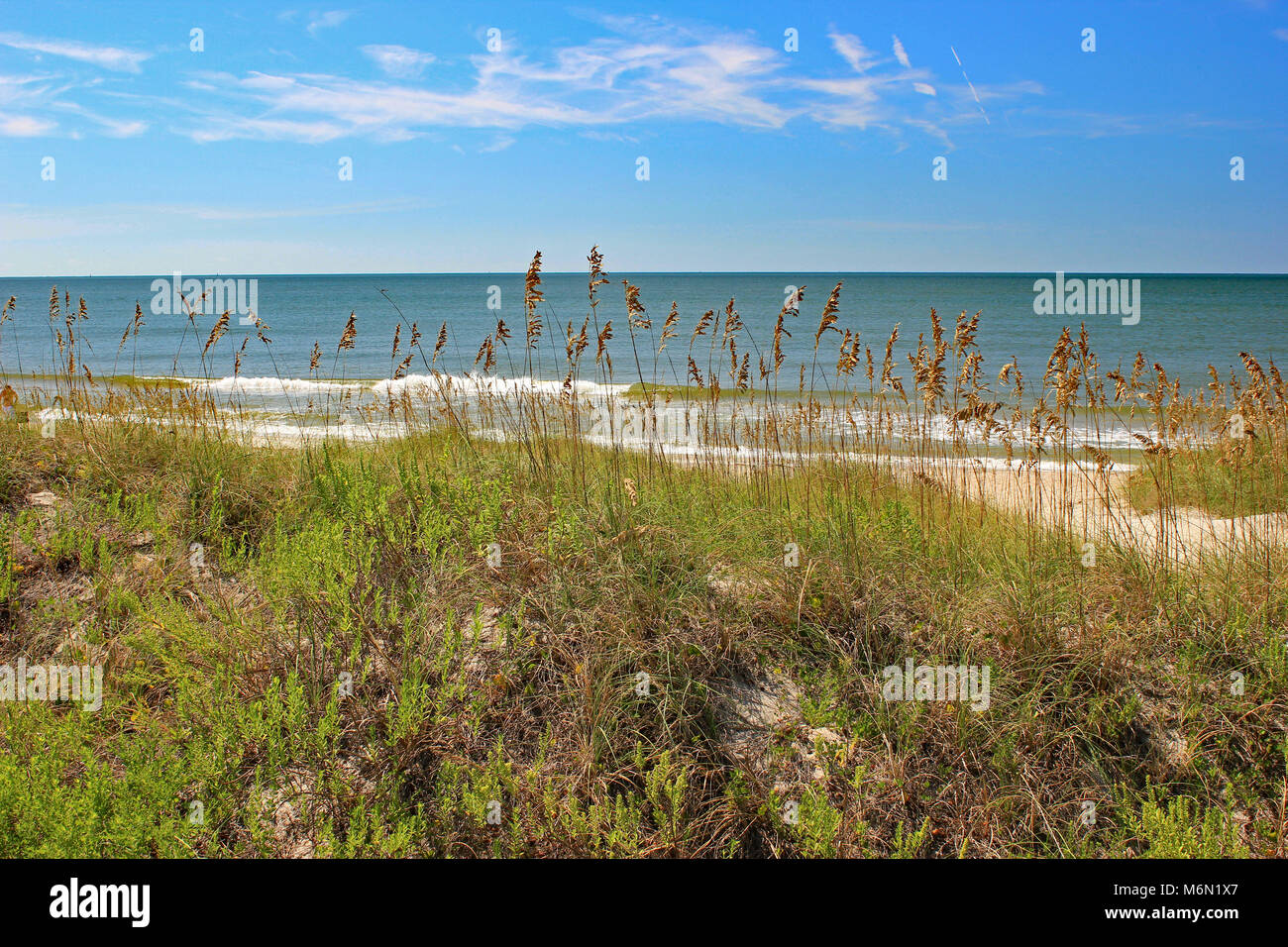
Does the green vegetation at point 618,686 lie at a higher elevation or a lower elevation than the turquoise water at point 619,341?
lower

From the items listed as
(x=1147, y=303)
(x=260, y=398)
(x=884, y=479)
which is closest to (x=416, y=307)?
(x=260, y=398)

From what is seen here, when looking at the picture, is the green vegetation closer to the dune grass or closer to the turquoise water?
the dune grass

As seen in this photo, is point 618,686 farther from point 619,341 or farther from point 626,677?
point 619,341

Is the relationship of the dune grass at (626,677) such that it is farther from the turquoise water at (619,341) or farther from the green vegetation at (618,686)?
the turquoise water at (619,341)

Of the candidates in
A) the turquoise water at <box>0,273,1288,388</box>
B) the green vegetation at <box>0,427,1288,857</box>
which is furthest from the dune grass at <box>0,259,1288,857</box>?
the turquoise water at <box>0,273,1288,388</box>

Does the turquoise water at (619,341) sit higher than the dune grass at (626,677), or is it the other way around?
the turquoise water at (619,341)

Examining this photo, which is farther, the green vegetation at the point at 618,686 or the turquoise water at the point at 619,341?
the turquoise water at the point at 619,341

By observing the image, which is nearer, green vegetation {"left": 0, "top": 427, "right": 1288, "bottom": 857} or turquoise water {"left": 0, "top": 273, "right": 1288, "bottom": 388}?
green vegetation {"left": 0, "top": 427, "right": 1288, "bottom": 857}

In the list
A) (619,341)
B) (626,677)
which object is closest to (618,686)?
(626,677)

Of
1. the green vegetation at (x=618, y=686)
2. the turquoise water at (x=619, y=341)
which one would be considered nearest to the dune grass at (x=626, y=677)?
the green vegetation at (x=618, y=686)

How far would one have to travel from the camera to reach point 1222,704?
3275 millimetres

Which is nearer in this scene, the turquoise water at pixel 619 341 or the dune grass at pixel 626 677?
the dune grass at pixel 626 677

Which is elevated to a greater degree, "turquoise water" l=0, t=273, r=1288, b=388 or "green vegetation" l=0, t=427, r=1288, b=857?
"turquoise water" l=0, t=273, r=1288, b=388
